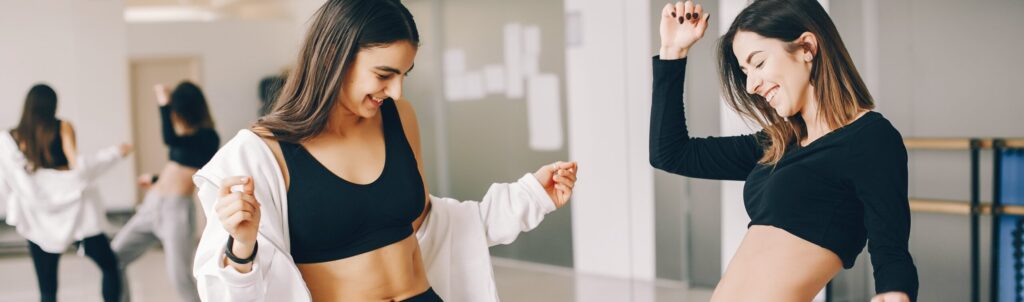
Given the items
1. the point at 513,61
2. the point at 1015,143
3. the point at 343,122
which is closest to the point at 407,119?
the point at 343,122

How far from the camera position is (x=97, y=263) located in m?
4.38

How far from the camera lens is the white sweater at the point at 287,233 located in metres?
1.39

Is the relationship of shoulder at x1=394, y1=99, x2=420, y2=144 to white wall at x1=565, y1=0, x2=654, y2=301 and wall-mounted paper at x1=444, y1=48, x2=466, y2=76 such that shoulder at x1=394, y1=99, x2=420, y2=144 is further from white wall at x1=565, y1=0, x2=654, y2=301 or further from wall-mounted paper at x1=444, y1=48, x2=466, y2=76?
wall-mounted paper at x1=444, y1=48, x2=466, y2=76

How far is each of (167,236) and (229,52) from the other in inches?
67.7

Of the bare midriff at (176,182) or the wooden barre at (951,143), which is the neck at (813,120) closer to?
the wooden barre at (951,143)

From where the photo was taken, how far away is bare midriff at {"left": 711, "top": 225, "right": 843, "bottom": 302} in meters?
1.53

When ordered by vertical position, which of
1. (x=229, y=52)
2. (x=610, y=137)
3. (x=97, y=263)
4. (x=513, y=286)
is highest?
(x=229, y=52)

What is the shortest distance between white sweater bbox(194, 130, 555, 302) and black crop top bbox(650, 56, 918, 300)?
0.44 m

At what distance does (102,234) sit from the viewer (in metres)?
4.46

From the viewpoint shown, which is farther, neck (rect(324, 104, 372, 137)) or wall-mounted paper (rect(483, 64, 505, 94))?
wall-mounted paper (rect(483, 64, 505, 94))

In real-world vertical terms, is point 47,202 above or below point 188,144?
below

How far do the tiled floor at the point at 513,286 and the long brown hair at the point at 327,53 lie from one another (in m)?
3.62

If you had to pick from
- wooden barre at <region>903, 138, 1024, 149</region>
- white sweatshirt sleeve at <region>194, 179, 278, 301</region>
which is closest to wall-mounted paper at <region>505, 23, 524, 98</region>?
wooden barre at <region>903, 138, 1024, 149</region>

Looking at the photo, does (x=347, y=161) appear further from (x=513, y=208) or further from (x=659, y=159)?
(x=659, y=159)
